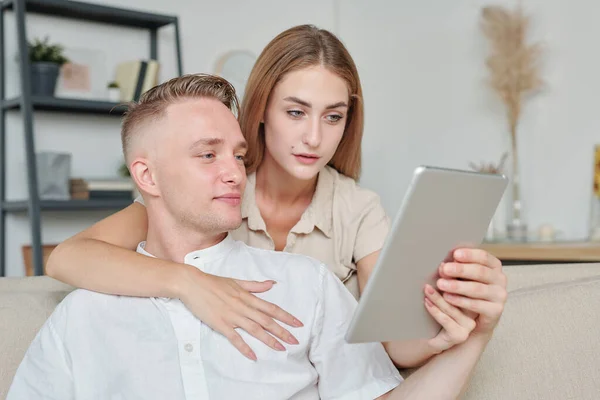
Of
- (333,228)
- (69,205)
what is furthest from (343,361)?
(69,205)

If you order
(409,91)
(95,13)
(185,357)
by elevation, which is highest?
(95,13)

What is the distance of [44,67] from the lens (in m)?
3.50

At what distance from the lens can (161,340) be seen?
4.15 feet

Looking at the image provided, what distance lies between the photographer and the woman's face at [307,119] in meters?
1.69

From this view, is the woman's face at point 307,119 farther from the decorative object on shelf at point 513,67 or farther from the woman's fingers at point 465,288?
the decorative object on shelf at point 513,67

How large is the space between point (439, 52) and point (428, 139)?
0.46 m

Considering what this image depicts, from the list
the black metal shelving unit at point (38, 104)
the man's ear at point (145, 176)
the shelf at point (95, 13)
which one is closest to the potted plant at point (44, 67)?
the black metal shelving unit at point (38, 104)

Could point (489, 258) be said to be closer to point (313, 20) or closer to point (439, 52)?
point (439, 52)

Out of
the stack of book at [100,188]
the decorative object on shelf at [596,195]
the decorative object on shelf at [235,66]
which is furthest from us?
the decorative object on shelf at [235,66]

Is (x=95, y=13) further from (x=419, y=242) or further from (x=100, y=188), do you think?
(x=419, y=242)

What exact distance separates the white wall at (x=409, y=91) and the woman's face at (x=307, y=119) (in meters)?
2.05

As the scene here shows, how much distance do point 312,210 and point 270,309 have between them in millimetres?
623

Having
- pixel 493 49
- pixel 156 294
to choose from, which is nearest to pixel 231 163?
pixel 156 294

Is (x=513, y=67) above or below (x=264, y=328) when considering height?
above
